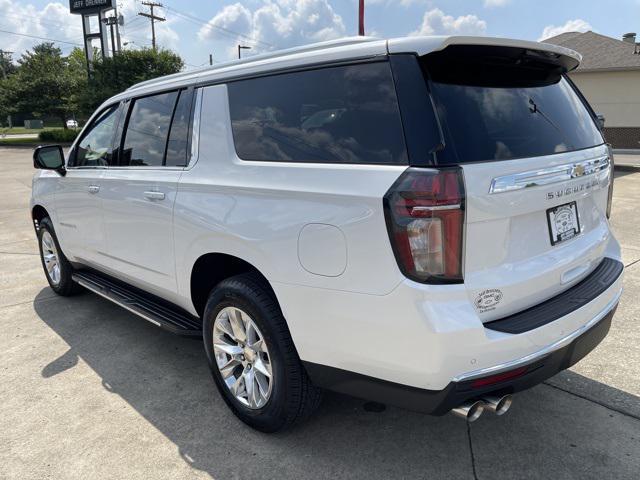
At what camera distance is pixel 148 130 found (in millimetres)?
3510

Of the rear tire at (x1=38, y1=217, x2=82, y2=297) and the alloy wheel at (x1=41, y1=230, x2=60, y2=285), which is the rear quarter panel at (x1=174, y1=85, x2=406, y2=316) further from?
the alloy wheel at (x1=41, y1=230, x2=60, y2=285)

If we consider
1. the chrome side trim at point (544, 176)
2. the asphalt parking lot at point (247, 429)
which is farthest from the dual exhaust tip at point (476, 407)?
the chrome side trim at point (544, 176)

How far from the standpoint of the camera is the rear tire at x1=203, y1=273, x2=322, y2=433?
2.48m

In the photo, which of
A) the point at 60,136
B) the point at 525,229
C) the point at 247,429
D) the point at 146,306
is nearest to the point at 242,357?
the point at 247,429

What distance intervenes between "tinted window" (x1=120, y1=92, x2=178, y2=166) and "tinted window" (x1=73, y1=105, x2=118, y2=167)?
11.3 inches

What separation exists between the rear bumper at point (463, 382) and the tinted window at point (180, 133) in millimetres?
1539

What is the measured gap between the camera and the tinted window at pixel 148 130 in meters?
3.31

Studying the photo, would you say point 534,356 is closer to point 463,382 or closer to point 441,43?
point 463,382

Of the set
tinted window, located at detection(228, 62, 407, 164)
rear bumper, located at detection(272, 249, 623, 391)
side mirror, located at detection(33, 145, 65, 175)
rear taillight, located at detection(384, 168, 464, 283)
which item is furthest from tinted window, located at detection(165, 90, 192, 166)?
side mirror, located at detection(33, 145, 65, 175)

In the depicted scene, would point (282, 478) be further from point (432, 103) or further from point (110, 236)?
point (110, 236)

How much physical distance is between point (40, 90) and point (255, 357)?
37985 millimetres

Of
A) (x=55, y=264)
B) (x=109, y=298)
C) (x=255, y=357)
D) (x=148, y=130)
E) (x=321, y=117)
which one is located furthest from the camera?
(x=55, y=264)

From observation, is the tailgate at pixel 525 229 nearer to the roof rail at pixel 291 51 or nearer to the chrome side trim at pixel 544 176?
the chrome side trim at pixel 544 176

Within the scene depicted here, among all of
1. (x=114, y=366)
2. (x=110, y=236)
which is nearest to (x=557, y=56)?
(x=110, y=236)
